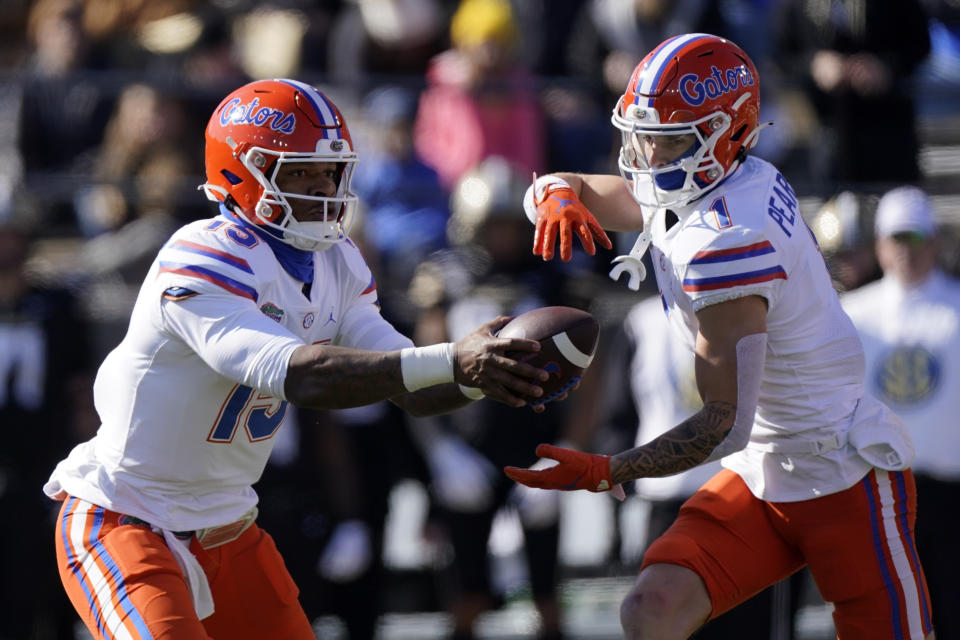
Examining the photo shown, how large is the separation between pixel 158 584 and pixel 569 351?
1.13 meters

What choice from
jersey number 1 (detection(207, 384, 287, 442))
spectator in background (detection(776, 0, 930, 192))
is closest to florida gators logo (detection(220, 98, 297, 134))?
jersey number 1 (detection(207, 384, 287, 442))

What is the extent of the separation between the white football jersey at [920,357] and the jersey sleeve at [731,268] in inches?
98.7

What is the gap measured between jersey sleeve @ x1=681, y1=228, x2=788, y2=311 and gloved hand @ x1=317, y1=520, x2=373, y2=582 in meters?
3.04

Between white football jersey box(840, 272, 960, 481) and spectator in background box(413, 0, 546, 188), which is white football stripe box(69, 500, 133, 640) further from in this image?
spectator in background box(413, 0, 546, 188)

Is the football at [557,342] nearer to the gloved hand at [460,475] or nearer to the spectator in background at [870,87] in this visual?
the gloved hand at [460,475]

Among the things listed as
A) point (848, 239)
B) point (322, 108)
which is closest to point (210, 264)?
point (322, 108)

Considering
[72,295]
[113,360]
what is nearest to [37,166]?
[72,295]

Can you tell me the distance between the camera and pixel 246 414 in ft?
12.1

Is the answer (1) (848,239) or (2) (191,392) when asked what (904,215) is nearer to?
(1) (848,239)

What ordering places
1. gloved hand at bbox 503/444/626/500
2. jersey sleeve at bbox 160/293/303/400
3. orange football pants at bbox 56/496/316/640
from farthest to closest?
gloved hand at bbox 503/444/626/500
orange football pants at bbox 56/496/316/640
jersey sleeve at bbox 160/293/303/400

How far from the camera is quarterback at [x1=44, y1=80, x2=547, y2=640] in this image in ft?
11.0

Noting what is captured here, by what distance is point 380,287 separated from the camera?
6.64 m

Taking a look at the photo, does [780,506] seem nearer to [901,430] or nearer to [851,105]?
[901,430]

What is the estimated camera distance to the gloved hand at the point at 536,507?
248 inches
